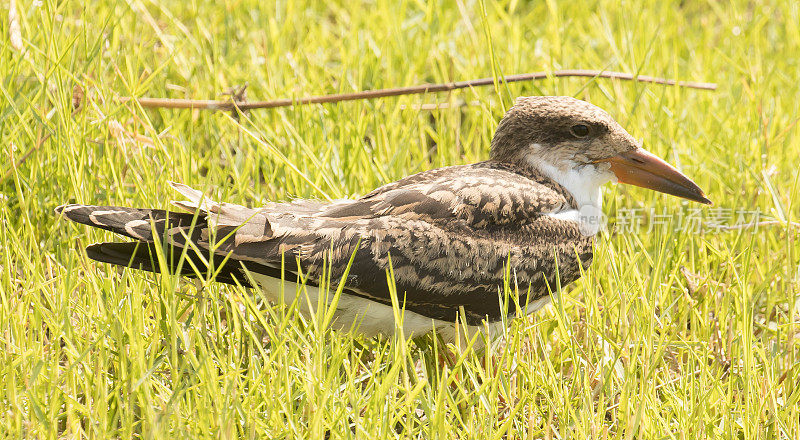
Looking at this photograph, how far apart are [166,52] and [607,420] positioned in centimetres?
335

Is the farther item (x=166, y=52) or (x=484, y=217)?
(x=166, y=52)

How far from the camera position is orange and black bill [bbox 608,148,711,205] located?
405 centimetres

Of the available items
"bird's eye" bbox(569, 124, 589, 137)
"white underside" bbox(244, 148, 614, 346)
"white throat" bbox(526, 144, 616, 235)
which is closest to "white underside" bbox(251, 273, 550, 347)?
"white underside" bbox(244, 148, 614, 346)

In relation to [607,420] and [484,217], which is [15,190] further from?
[607,420]

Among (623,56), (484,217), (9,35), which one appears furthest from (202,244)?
(623,56)

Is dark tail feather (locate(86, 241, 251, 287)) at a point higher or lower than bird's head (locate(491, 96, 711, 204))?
lower

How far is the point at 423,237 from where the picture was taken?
3.52 metres

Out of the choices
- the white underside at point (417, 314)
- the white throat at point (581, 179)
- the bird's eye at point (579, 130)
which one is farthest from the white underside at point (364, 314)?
the bird's eye at point (579, 130)

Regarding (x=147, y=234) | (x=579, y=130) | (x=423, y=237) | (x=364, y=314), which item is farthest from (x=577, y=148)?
(x=147, y=234)

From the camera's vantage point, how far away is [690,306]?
4031mm

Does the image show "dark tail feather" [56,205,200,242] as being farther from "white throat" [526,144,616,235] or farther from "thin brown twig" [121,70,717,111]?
"white throat" [526,144,616,235]

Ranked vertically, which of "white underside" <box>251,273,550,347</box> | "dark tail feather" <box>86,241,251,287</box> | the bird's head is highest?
the bird's head

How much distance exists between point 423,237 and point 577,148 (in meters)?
0.90

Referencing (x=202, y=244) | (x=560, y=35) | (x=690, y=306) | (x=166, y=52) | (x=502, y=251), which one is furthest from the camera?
(x=560, y=35)
